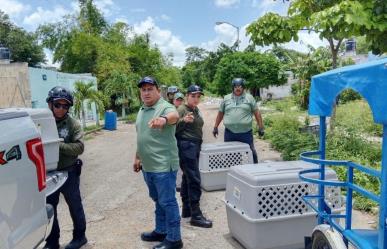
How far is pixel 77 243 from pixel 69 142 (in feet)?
3.87

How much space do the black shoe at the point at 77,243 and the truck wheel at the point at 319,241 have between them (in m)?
2.61

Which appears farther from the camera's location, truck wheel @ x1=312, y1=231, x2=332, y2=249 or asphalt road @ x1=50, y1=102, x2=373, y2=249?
asphalt road @ x1=50, y1=102, x2=373, y2=249

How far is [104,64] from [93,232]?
86.1 feet

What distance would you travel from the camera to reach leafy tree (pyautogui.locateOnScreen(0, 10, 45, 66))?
133ft

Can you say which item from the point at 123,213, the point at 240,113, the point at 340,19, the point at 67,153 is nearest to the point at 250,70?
the point at 240,113

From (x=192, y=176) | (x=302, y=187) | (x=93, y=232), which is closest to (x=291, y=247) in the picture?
(x=302, y=187)

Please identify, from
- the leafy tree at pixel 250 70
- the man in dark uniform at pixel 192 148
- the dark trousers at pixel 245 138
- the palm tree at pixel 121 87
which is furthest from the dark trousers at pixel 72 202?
the leafy tree at pixel 250 70

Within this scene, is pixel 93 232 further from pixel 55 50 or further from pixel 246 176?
pixel 55 50

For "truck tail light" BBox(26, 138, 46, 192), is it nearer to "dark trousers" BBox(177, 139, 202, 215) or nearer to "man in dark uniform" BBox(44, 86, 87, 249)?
"man in dark uniform" BBox(44, 86, 87, 249)

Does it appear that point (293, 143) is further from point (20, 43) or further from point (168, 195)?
point (20, 43)

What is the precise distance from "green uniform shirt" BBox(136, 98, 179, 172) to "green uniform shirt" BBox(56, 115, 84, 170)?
2.13 feet

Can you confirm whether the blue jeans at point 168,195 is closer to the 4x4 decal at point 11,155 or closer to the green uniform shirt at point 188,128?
the green uniform shirt at point 188,128

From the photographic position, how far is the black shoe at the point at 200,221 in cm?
518

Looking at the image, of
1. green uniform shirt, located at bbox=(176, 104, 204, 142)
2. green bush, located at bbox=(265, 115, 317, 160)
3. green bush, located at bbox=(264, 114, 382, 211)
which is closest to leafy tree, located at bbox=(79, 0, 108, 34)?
green bush, located at bbox=(265, 115, 317, 160)
